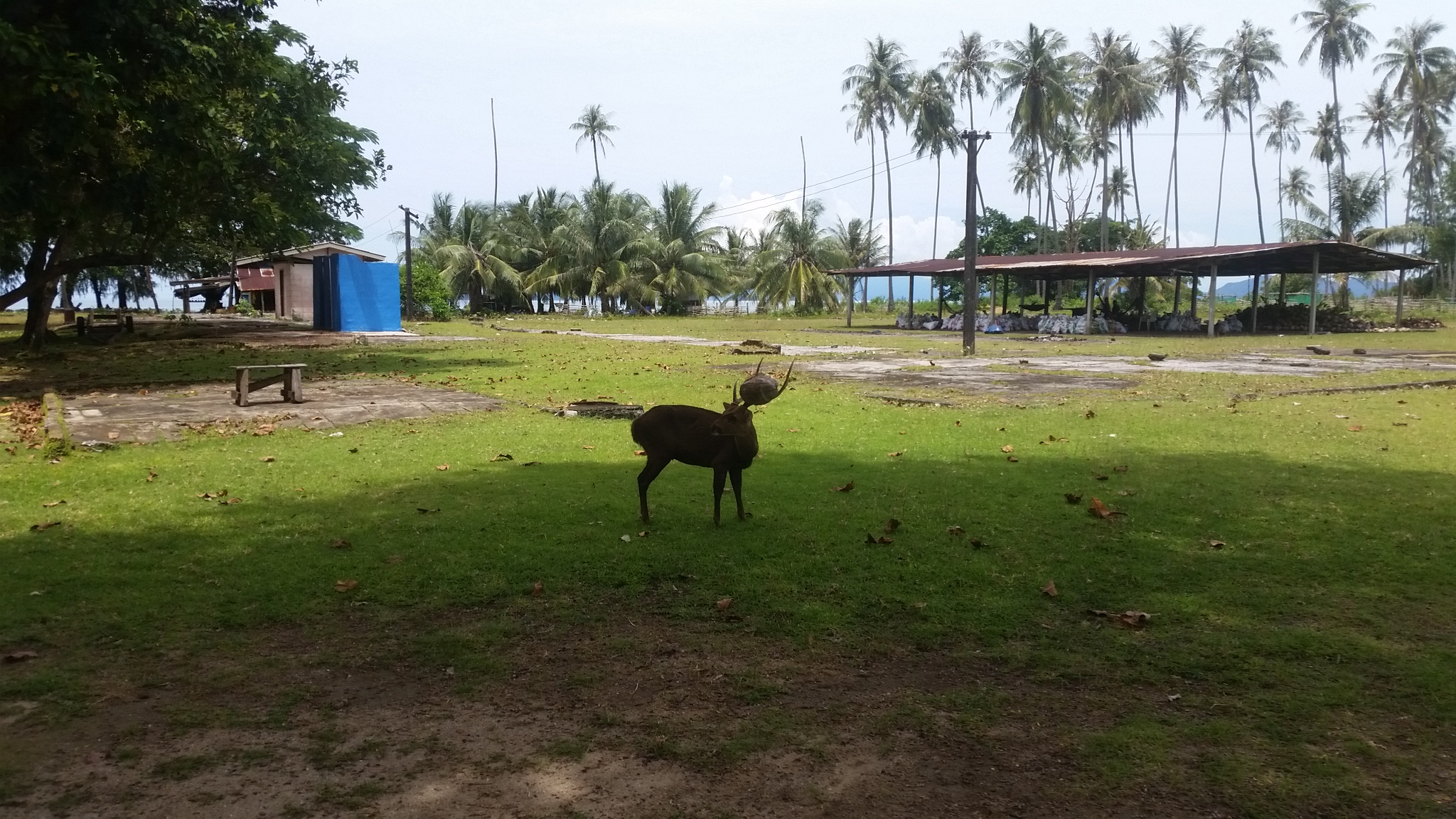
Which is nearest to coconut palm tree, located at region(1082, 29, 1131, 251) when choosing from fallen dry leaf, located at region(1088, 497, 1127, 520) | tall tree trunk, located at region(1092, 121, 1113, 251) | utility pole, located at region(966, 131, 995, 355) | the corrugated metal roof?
tall tree trunk, located at region(1092, 121, 1113, 251)

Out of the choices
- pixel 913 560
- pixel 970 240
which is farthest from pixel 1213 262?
pixel 913 560

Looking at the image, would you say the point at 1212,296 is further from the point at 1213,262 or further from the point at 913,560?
the point at 913,560

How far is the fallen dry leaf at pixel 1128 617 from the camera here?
4.40m

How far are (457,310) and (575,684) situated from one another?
58.4m

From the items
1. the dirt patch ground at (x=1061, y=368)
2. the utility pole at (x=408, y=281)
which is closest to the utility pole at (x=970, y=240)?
the dirt patch ground at (x=1061, y=368)

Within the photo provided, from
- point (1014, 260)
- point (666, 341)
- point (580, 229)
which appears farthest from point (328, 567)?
point (580, 229)

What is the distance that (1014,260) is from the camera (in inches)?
1703

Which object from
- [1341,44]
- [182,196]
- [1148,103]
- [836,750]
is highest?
[1341,44]

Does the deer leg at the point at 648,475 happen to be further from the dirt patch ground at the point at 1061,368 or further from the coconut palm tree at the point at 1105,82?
the coconut palm tree at the point at 1105,82

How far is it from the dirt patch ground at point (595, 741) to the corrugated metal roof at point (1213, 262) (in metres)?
32.9

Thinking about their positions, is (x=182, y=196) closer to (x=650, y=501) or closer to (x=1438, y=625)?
(x=650, y=501)

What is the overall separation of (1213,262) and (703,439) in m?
32.7

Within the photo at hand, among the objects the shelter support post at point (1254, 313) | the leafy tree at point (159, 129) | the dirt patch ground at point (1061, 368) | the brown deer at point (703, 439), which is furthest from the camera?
the shelter support post at point (1254, 313)

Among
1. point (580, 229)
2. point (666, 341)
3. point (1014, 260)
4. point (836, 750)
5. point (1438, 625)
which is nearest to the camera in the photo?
point (836, 750)
